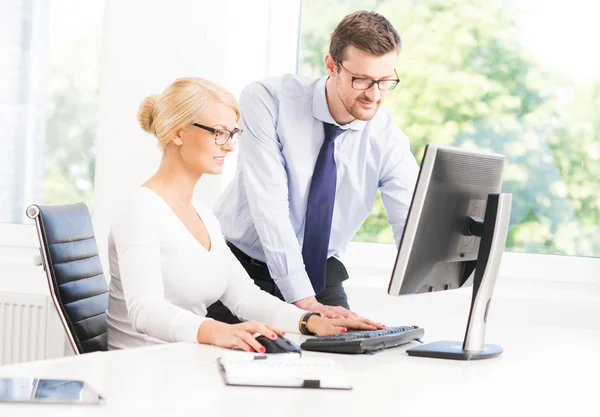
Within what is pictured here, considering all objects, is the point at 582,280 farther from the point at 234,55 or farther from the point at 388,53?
the point at 234,55

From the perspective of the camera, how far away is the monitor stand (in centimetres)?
186

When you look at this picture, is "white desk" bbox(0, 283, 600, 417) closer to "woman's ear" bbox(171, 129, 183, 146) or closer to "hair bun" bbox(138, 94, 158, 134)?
"woman's ear" bbox(171, 129, 183, 146)

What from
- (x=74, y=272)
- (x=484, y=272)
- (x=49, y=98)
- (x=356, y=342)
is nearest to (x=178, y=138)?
(x=74, y=272)

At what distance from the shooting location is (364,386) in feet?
4.86

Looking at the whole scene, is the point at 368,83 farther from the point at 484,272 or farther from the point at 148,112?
the point at 484,272

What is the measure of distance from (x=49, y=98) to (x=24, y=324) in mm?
1135

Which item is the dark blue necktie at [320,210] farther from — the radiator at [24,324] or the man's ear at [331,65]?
the radiator at [24,324]

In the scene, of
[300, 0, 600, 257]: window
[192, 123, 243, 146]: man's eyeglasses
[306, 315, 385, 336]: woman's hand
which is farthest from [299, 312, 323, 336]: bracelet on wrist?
[300, 0, 600, 257]: window

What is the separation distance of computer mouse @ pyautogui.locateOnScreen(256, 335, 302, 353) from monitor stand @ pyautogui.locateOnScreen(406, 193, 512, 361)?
31cm

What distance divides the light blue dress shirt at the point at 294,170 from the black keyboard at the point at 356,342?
56cm

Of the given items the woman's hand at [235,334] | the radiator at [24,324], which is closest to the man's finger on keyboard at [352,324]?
the woman's hand at [235,334]

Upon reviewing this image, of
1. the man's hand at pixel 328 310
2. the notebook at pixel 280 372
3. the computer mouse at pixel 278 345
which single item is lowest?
the man's hand at pixel 328 310

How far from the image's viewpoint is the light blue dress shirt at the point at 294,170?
8.19ft

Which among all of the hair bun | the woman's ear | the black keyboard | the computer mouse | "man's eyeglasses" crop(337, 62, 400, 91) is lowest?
the black keyboard
